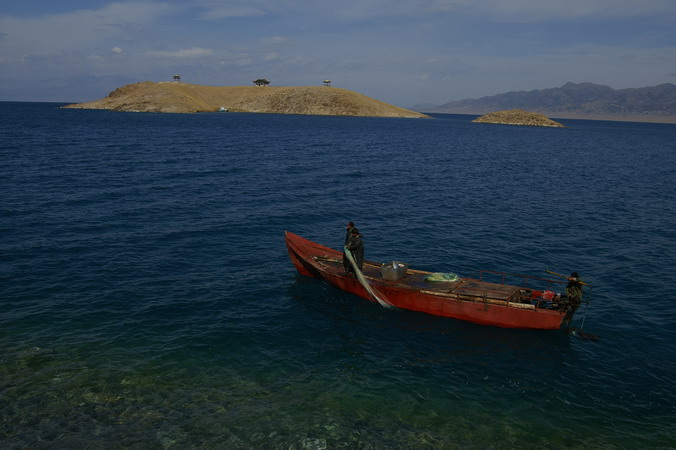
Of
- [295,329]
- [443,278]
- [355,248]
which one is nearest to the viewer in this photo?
[295,329]

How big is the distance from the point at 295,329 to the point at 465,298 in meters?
7.60

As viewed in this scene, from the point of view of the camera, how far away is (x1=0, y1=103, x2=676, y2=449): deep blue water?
13.5 m

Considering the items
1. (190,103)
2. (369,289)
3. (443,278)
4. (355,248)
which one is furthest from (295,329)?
(190,103)

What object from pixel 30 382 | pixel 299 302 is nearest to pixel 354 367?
pixel 299 302

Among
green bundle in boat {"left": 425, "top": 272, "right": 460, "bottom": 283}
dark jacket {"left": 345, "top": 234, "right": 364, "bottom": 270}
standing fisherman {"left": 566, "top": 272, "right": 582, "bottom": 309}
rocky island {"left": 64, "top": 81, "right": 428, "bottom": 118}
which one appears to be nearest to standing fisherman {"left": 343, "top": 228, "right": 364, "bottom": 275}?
dark jacket {"left": 345, "top": 234, "right": 364, "bottom": 270}

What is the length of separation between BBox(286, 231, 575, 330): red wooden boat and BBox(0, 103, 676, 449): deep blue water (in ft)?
1.86

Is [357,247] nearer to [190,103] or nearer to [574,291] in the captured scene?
[574,291]

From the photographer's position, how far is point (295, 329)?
19266 mm

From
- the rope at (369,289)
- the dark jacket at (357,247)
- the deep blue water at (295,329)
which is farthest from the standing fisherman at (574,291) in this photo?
the dark jacket at (357,247)

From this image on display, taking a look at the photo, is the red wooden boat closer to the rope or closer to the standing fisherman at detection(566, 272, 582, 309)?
the rope

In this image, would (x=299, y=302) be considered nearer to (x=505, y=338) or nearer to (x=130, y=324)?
(x=130, y=324)

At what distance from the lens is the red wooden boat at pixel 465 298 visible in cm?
1906

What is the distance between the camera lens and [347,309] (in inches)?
843

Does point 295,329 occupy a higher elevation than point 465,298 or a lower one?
lower
